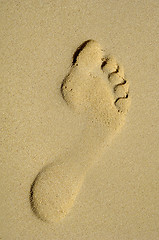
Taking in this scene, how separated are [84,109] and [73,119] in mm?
64

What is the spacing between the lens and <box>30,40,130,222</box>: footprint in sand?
3.00ft

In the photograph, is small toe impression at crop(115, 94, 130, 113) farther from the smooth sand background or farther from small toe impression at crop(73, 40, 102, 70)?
small toe impression at crop(73, 40, 102, 70)

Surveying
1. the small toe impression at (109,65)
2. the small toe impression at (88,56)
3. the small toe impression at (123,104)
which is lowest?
the small toe impression at (123,104)

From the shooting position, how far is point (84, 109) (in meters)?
0.93

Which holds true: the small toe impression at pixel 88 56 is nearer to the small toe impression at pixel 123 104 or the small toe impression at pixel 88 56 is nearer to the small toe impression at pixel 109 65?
the small toe impression at pixel 109 65

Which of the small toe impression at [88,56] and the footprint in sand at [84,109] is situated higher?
the small toe impression at [88,56]

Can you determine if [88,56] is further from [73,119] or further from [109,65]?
[73,119]

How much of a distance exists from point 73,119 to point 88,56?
0.85 feet

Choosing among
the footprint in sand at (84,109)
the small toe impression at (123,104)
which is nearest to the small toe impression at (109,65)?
the footprint in sand at (84,109)

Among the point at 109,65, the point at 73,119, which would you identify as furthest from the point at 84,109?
the point at 109,65

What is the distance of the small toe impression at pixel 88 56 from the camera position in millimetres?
924

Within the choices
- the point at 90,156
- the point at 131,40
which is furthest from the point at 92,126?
the point at 131,40

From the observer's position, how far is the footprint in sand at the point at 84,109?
913mm

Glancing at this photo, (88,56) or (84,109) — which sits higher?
(88,56)
